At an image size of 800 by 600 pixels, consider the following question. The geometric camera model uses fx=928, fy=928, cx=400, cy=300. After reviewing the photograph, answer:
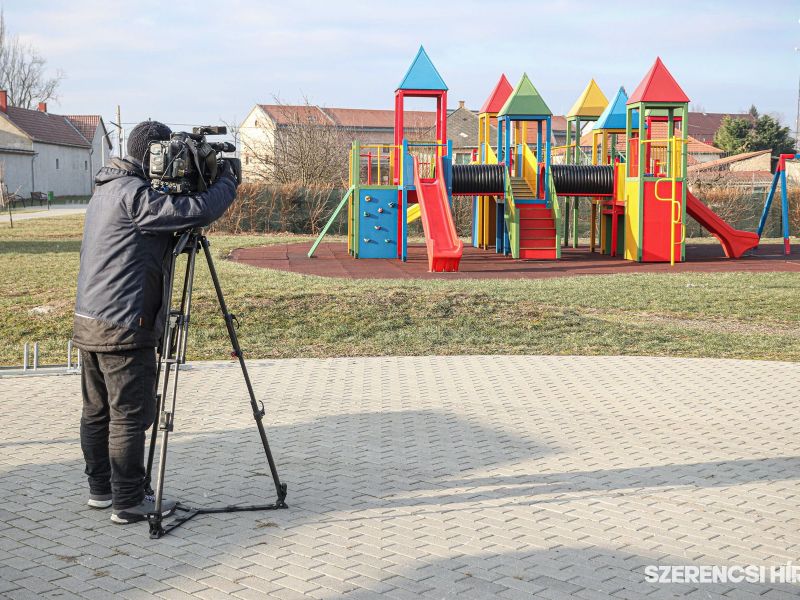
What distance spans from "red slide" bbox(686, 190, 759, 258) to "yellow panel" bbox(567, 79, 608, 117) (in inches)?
223

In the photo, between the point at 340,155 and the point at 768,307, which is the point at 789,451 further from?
the point at 340,155

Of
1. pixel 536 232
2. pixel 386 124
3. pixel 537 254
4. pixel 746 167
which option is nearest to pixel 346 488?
pixel 537 254

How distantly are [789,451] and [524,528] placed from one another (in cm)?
249

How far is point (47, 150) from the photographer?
202 ft

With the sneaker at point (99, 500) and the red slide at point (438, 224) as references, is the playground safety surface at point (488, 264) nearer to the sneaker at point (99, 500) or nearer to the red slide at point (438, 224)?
the red slide at point (438, 224)

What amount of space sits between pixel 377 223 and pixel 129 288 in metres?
16.8

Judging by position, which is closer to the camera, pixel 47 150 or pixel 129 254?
pixel 129 254

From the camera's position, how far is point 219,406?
24.1 feet

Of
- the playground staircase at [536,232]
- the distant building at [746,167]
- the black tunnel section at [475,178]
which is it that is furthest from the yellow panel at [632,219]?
the distant building at [746,167]

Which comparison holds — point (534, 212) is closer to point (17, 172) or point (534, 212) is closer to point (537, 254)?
point (537, 254)

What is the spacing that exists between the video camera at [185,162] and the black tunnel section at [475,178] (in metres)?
17.3

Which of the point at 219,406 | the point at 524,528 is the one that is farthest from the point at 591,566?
the point at 219,406

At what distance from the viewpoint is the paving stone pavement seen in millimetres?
3994

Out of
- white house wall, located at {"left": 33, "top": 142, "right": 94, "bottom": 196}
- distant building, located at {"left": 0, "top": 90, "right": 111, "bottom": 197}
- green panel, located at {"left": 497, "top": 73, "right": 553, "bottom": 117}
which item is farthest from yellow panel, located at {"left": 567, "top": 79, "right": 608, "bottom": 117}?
white house wall, located at {"left": 33, "top": 142, "right": 94, "bottom": 196}
